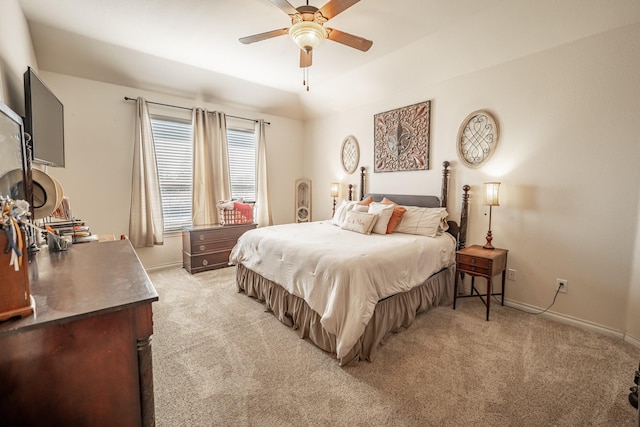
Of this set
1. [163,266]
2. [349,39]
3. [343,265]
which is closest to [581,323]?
[343,265]

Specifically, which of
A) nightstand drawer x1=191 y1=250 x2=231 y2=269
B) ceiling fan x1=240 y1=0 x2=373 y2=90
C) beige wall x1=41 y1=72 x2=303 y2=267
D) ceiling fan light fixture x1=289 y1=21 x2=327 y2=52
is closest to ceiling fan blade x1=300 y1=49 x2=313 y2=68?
ceiling fan x1=240 y1=0 x2=373 y2=90

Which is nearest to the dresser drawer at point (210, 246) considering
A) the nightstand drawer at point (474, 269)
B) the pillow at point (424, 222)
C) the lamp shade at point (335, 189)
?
the lamp shade at point (335, 189)

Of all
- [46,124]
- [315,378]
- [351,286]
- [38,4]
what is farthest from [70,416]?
[38,4]

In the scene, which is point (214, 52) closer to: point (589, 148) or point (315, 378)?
point (315, 378)

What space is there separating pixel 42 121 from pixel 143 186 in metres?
1.92

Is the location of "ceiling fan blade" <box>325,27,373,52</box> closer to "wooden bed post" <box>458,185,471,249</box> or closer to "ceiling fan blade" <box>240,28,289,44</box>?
"ceiling fan blade" <box>240,28,289,44</box>

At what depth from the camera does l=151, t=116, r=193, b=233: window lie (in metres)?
4.10

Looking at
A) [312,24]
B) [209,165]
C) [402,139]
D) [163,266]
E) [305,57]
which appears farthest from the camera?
[209,165]

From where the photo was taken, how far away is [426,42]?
3035mm

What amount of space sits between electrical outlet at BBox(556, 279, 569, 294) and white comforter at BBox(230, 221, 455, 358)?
936mm

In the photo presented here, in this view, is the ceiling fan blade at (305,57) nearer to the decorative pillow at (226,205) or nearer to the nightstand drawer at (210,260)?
the decorative pillow at (226,205)

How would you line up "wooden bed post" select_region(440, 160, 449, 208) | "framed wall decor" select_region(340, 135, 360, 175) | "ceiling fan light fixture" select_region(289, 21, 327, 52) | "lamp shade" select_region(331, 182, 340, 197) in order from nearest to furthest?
"ceiling fan light fixture" select_region(289, 21, 327, 52), "wooden bed post" select_region(440, 160, 449, 208), "framed wall decor" select_region(340, 135, 360, 175), "lamp shade" select_region(331, 182, 340, 197)

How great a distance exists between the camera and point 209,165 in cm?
447

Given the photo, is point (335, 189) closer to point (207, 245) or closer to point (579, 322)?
point (207, 245)
